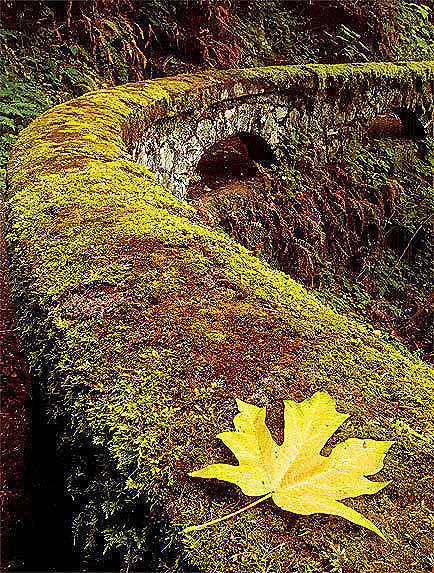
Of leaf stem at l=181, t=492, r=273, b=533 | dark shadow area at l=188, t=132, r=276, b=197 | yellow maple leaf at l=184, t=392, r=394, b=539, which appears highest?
yellow maple leaf at l=184, t=392, r=394, b=539

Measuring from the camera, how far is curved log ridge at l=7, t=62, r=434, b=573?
88cm

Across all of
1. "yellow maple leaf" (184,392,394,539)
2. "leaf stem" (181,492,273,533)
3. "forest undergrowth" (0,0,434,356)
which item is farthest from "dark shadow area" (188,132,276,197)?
"leaf stem" (181,492,273,533)

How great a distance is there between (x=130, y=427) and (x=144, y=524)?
0.60ft

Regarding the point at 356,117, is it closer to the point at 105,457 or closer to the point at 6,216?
the point at 6,216

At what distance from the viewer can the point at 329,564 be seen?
831 millimetres

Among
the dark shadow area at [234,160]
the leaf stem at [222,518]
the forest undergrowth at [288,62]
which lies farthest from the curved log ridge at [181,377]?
the dark shadow area at [234,160]

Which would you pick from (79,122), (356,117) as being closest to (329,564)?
(79,122)

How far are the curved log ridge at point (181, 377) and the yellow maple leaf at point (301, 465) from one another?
31 millimetres

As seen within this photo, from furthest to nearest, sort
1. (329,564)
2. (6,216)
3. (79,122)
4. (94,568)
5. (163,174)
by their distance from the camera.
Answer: (163,174) < (79,122) < (6,216) < (94,568) < (329,564)

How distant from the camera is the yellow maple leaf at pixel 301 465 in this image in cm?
91

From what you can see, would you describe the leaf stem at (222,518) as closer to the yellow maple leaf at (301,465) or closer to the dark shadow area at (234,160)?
the yellow maple leaf at (301,465)

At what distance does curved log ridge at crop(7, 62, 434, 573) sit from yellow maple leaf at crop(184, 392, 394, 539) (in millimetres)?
31

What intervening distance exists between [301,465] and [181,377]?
345mm

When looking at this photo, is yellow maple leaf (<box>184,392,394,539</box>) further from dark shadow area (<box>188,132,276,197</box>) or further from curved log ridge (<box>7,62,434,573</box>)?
dark shadow area (<box>188,132,276,197</box>)
